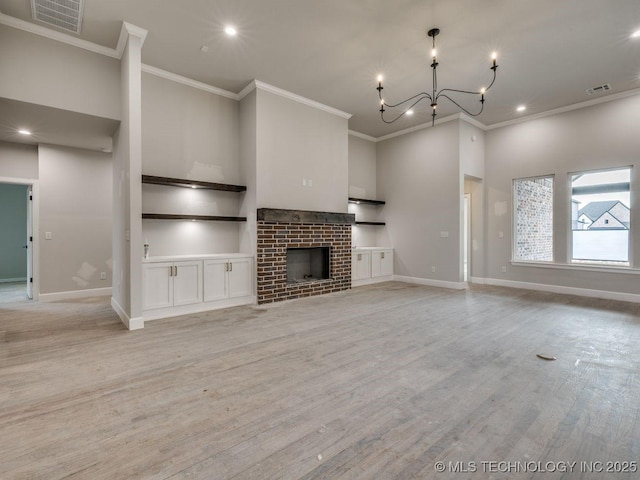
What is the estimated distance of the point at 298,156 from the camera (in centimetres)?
554

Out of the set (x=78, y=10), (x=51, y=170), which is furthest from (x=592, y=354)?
(x=51, y=170)

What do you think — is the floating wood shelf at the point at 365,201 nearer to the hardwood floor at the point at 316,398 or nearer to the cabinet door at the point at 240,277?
the cabinet door at the point at 240,277

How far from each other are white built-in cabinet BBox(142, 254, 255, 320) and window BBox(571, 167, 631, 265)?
5.99 meters

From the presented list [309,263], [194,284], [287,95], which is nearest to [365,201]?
[309,263]

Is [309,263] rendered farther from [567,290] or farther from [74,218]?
[567,290]

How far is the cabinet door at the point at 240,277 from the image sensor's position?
15.6ft

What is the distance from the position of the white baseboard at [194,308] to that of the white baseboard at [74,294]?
2.42 meters

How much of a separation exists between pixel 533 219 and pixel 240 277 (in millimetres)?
5882

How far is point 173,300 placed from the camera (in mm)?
4188

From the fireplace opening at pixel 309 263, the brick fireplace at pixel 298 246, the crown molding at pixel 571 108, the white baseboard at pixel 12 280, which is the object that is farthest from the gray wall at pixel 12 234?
the crown molding at pixel 571 108

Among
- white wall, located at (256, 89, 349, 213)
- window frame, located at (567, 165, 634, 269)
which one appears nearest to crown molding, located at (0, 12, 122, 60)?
white wall, located at (256, 89, 349, 213)

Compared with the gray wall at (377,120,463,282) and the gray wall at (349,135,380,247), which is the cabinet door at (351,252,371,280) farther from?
the gray wall at (377,120,463,282)

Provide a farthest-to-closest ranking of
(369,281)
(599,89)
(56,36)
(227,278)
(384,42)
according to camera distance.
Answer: (369,281) → (599,89) → (227,278) → (384,42) → (56,36)

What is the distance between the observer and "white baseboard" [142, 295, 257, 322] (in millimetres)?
4035
